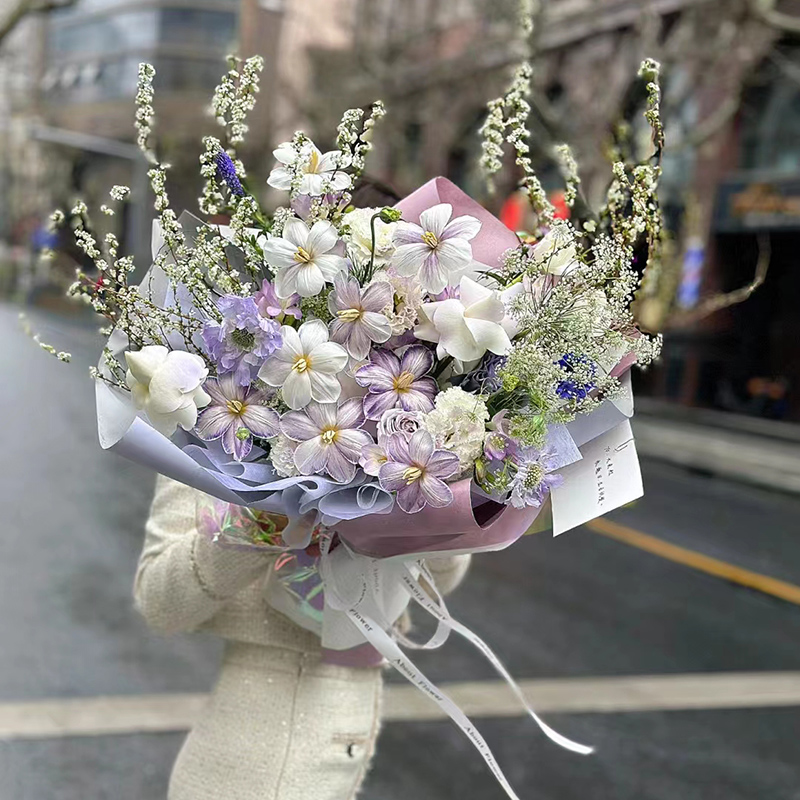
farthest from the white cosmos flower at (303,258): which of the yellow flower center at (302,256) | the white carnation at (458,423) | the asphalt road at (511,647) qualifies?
the asphalt road at (511,647)

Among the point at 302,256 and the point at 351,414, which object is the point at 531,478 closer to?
the point at 351,414

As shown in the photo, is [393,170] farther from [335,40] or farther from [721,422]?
[335,40]

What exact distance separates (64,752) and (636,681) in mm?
2470

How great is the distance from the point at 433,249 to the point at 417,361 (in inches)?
5.7

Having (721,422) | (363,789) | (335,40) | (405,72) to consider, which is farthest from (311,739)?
(335,40)

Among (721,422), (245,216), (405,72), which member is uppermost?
(405,72)

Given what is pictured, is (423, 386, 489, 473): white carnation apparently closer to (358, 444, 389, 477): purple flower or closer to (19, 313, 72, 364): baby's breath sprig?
(358, 444, 389, 477): purple flower

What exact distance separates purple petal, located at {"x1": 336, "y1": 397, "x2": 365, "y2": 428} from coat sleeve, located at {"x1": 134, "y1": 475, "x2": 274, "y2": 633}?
400 millimetres

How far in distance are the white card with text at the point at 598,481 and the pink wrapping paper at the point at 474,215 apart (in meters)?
0.29

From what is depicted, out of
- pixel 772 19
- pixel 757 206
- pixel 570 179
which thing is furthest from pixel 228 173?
pixel 757 206

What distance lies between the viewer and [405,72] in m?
24.2

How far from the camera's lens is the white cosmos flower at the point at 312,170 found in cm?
134

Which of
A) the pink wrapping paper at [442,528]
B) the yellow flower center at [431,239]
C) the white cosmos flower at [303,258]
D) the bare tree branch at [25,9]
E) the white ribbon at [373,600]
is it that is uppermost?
the bare tree branch at [25,9]

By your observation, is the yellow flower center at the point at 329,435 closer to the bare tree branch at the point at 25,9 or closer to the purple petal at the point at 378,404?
the purple petal at the point at 378,404
